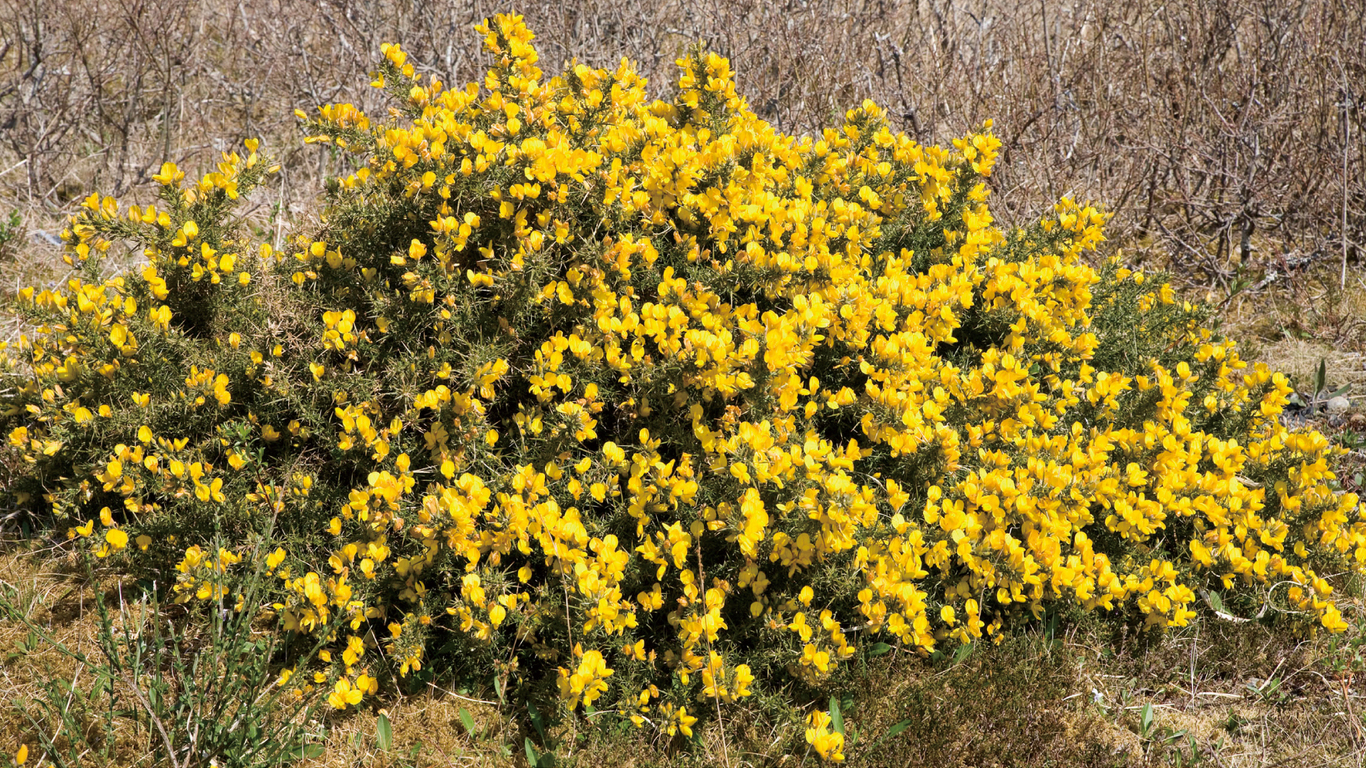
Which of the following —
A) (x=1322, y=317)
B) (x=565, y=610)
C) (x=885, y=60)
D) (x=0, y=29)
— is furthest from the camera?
(x=885, y=60)

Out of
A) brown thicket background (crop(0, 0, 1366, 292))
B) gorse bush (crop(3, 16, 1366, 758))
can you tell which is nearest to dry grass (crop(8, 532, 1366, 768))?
gorse bush (crop(3, 16, 1366, 758))

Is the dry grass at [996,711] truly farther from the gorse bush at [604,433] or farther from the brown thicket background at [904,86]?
the brown thicket background at [904,86]

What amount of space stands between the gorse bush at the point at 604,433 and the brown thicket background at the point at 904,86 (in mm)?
1653

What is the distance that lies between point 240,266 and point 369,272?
46 cm

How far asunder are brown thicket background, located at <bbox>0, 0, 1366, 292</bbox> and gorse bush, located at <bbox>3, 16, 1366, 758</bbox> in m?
1.65

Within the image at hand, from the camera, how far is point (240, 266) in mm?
2580

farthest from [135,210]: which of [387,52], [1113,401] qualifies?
[1113,401]

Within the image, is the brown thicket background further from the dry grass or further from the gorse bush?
the dry grass

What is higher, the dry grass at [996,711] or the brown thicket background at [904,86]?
the brown thicket background at [904,86]

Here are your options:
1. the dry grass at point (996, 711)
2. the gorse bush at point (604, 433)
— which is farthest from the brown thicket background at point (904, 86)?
the dry grass at point (996, 711)

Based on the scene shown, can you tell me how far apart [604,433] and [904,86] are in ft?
10.8

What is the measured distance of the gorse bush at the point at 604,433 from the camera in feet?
7.09

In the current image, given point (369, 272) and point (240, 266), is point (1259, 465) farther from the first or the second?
point (240, 266)

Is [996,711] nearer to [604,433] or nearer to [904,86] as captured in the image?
[604,433]
